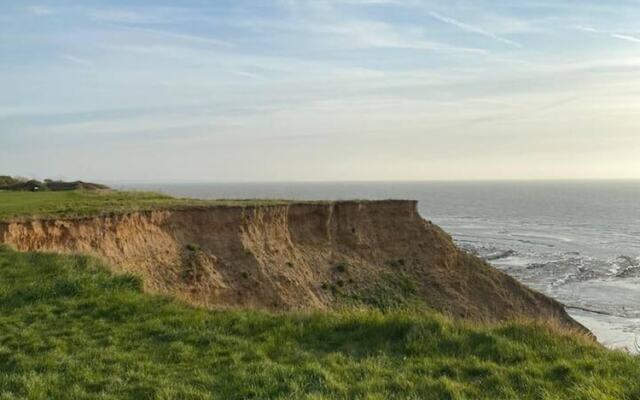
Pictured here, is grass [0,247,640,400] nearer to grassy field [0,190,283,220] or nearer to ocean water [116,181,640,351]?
grassy field [0,190,283,220]

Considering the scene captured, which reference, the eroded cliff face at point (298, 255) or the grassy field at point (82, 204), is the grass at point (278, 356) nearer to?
the eroded cliff face at point (298, 255)

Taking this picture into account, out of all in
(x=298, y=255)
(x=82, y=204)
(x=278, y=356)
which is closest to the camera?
(x=278, y=356)

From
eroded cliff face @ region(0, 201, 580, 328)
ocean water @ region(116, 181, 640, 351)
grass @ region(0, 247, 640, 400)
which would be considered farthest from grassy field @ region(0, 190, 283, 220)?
ocean water @ region(116, 181, 640, 351)

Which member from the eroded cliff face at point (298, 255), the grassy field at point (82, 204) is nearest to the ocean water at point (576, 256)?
the eroded cliff face at point (298, 255)

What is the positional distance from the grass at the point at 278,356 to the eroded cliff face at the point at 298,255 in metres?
12.2

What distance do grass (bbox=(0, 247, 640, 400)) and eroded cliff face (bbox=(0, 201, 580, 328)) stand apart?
12.2 meters

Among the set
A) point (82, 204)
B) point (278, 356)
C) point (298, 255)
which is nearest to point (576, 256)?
point (298, 255)

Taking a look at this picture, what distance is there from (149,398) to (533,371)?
4319 millimetres

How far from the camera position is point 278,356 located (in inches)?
303

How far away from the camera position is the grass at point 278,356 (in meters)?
6.32

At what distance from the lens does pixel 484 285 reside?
3412 cm

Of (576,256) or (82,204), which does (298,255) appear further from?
(576,256)

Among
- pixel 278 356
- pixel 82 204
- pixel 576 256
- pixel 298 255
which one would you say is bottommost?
pixel 576 256

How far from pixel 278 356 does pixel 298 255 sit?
23807mm
